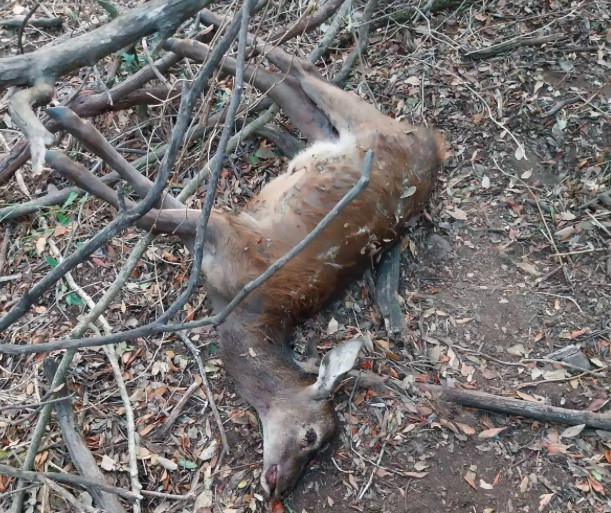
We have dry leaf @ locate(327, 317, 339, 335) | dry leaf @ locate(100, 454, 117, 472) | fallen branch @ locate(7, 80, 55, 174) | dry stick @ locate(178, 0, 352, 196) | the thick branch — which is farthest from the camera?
dry stick @ locate(178, 0, 352, 196)

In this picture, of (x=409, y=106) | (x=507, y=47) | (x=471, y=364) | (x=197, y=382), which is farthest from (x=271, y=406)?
(x=507, y=47)

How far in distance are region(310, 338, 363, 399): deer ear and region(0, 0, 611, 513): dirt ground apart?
0.83 feet

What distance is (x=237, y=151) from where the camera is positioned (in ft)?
17.9

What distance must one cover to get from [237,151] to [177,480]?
8.60 feet

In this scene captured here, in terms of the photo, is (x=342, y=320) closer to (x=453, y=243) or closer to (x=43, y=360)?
(x=453, y=243)

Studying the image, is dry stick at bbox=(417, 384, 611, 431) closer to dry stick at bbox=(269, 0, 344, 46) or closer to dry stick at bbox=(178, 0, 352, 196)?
dry stick at bbox=(178, 0, 352, 196)

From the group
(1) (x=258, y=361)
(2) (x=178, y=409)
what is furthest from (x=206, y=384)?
(1) (x=258, y=361)

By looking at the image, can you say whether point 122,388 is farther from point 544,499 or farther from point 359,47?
point 359,47

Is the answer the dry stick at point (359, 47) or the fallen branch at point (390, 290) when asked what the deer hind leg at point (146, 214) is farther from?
the dry stick at point (359, 47)

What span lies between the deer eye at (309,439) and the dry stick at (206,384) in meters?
0.52

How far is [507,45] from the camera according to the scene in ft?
18.2

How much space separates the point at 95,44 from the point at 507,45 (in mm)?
3619

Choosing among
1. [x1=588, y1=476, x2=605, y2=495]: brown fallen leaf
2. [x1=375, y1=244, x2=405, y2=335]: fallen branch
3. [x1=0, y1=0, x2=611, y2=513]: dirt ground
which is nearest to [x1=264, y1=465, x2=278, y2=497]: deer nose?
[x1=0, y1=0, x2=611, y2=513]: dirt ground

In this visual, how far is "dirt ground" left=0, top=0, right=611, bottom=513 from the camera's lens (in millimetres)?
4059
